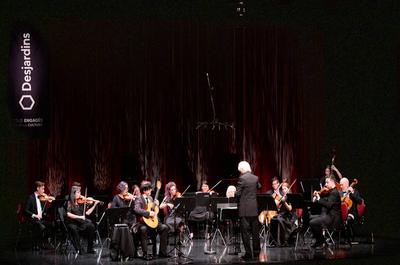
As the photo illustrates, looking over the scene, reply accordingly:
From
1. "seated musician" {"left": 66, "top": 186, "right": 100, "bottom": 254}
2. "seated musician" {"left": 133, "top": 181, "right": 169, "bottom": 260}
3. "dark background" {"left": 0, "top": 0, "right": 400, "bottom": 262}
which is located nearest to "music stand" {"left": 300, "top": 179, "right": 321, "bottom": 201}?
"dark background" {"left": 0, "top": 0, "right": 400, "bottom": 262}

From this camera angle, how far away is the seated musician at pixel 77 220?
1111 cm

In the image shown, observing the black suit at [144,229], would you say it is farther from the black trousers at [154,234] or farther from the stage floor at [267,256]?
the stage floor at [267,256]

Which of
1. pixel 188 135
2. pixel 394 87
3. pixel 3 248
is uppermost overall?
pixel 394 87

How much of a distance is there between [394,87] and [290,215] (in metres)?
4.50

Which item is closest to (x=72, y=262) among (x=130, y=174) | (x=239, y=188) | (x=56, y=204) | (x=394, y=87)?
(x=56, y=204)

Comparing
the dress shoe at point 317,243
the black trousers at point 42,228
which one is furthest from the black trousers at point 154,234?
the dress shoe at point 317,243

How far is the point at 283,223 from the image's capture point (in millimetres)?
11766

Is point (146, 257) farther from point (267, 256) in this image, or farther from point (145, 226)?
point (267, 256)

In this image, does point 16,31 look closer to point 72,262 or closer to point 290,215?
point 72,262

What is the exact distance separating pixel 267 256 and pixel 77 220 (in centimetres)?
321

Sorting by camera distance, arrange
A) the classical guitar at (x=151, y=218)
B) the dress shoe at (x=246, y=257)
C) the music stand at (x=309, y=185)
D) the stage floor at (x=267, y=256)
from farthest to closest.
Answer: the music stand at (x=309, y=185), the classical guitar at (x=151, y=218), the dress shoe at (x=246, y=257), the stage floor at (x=267, y=256)

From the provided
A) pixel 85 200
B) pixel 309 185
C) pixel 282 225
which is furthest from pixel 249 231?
pixel 85 200

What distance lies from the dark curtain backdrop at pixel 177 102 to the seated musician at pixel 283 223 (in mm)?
2580

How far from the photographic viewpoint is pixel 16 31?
13.8m
